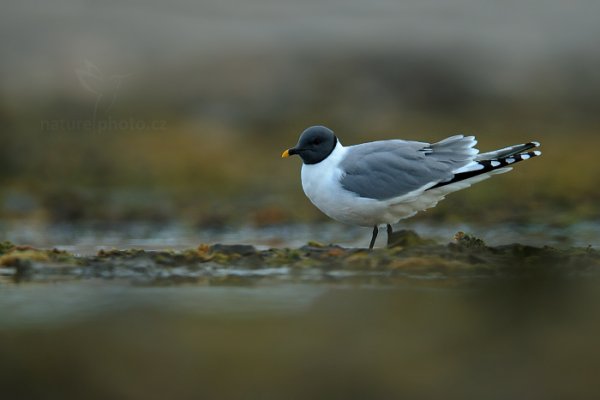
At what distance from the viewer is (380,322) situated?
488 centimetres

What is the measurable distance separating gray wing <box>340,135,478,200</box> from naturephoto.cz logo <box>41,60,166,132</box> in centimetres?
674

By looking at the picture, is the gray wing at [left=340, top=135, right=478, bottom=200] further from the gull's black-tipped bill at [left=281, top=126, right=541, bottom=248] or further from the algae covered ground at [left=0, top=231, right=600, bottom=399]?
the algae covered ground at [left=0, top=231, right=600, bottom=399]

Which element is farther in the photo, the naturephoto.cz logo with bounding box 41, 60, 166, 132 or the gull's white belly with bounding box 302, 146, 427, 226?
the naturephoto.cz logo with bounding box 41, 60, 166, 132

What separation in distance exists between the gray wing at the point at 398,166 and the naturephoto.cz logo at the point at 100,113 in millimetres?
6739

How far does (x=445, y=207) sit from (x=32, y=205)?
4.04m

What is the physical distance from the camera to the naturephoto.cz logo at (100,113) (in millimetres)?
12734

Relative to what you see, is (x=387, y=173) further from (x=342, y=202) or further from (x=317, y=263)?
(x=317, y=263)

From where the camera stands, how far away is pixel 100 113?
513 inches

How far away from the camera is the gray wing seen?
634 cm

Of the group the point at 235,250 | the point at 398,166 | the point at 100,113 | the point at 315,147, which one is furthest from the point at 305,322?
the point at 100,113

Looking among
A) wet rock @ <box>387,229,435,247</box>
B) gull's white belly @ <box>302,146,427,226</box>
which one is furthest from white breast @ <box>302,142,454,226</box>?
wet rock @ <box>387,229,435,247</box>

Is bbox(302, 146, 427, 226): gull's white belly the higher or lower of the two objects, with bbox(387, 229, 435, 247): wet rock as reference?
higher

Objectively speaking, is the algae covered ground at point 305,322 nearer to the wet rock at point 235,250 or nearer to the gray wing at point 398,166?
the wet rock at point 235,250

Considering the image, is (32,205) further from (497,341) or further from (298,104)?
(497,341)
